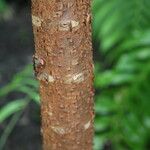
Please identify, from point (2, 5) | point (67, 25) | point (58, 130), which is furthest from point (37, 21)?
point (2, 5)

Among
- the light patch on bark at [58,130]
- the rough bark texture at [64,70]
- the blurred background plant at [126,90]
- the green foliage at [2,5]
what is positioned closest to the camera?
the rough bark texture at [64,70]

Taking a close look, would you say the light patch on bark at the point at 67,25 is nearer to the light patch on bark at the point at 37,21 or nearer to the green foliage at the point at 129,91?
the light patch on bark at the point at 37,21

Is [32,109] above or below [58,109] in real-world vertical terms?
below

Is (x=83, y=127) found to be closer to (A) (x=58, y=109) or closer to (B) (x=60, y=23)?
(A) (x=58, y=109)

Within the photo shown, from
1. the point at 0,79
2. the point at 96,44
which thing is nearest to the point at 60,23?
the point at 0,79

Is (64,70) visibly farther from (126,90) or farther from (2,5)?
(2,5)

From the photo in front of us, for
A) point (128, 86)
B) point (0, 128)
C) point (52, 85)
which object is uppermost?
point (52, 85)

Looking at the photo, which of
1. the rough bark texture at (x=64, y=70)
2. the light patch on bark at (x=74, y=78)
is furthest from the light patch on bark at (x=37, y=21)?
the light patch on bark at (x=74, y=78)
